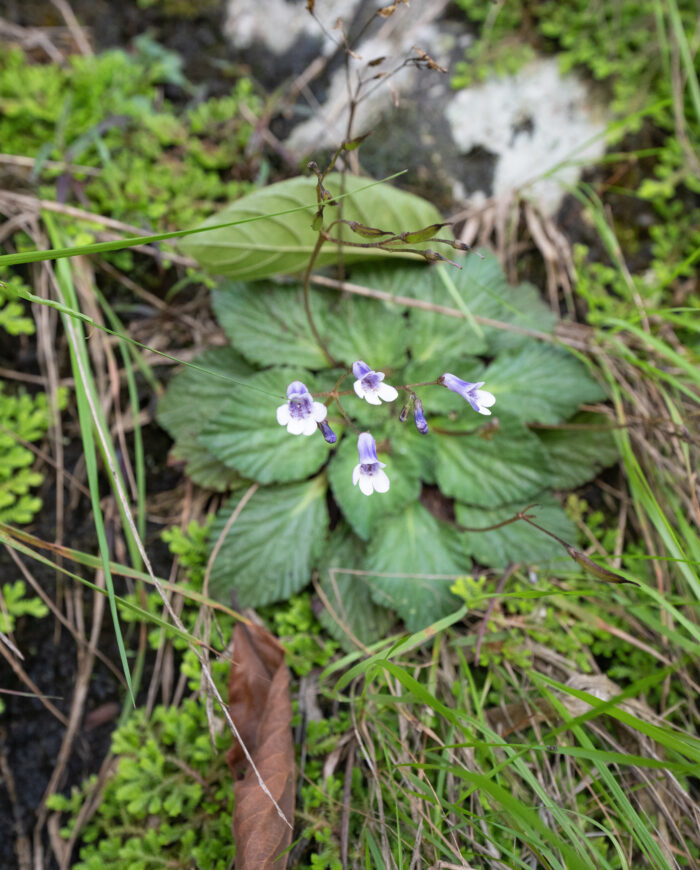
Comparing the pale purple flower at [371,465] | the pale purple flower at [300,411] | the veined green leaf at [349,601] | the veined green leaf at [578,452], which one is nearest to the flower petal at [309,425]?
the pale purple flower at [300,411]

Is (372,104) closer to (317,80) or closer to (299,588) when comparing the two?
(317,80)

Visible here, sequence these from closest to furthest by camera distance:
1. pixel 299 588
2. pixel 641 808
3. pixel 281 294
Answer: pixel 641 808 < pixel 299 588 < pixel 281 294

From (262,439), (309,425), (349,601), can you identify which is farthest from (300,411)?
(349,601)

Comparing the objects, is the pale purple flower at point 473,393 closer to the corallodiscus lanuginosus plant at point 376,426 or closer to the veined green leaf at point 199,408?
Result: the corallodiscus lanuginosus plant at point 376,426

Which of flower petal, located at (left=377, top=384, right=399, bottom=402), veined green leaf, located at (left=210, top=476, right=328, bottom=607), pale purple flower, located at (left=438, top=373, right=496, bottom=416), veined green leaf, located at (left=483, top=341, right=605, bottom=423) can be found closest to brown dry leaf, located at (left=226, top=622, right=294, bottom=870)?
veined green leaf, located at (left=210, top=476, right=328, bottom=607)

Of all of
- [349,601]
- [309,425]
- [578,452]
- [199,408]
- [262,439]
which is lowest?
[349,601]

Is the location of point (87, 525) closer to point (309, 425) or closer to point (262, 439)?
point (262, 439)

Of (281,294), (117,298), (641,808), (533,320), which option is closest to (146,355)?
(117,298)
